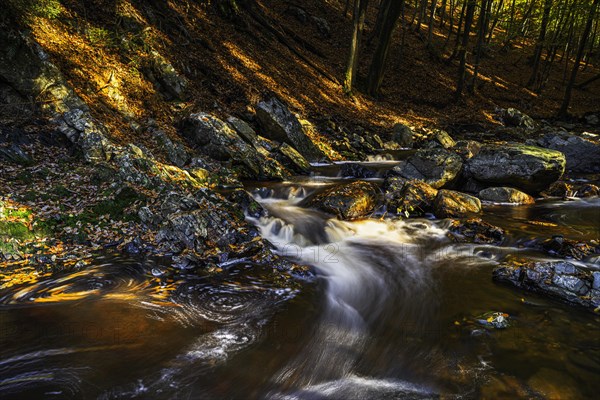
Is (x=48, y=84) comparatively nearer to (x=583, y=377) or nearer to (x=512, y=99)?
(x=583, y=377)

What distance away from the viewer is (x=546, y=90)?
29.6m

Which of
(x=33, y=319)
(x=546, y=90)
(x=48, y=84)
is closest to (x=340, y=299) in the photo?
(x=33, y=319)

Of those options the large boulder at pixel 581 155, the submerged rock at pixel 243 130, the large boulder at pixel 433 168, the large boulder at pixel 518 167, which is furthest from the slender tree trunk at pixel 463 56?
the submerged rock at pixel 243 130

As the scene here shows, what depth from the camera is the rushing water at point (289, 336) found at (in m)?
A: 3.77

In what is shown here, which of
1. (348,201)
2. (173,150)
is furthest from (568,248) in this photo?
(173,150)

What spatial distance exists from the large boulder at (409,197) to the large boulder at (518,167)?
250 cm

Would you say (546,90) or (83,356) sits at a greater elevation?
(546,90)

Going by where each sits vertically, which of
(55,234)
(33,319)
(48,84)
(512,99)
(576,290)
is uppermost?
(512,99)

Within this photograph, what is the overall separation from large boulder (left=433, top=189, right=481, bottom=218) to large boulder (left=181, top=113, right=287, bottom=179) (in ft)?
16.5

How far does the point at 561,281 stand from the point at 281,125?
1007 cm

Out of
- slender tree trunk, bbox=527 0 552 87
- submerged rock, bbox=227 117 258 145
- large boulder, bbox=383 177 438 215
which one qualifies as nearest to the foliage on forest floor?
submerged rock, bbox=227 117 258 145

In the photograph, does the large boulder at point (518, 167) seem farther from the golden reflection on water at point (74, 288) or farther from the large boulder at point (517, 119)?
the large boulder at point (517, 119)

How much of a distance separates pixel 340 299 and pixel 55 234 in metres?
5.07

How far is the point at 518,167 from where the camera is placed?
35.5ft
